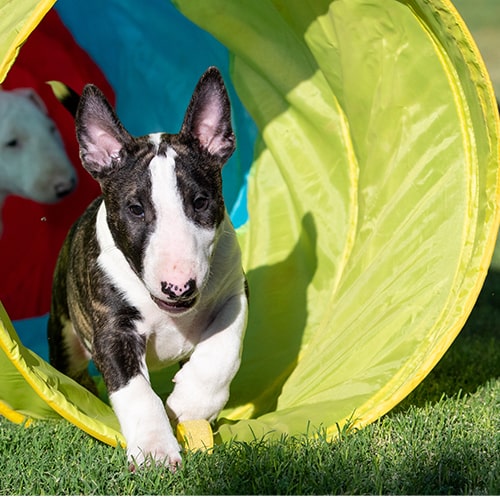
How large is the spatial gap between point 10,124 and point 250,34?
4.94 ft

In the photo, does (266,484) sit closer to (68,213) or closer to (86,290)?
(86,290)

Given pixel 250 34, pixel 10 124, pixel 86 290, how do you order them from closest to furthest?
pixel 86 290
pixel 250 34
pixel 10 124

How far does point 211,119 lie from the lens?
419 centimetres

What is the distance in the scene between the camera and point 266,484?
11.2 feet

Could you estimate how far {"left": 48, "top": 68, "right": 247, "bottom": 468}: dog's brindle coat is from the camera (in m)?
3.67

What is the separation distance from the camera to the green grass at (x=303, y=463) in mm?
3395

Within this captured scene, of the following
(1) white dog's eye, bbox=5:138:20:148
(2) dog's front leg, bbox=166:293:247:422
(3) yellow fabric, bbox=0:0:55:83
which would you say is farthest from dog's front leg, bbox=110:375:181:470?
(1) white dog's eye, bbox=5:138:20:148

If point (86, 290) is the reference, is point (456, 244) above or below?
above

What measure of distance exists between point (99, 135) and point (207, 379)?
1.05 m

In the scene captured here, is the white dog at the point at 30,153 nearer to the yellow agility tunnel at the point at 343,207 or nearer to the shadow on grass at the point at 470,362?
the yellow agility tunnel at the point at 343,207

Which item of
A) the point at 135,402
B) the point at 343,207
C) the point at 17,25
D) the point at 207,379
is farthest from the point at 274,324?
the point at 17,25

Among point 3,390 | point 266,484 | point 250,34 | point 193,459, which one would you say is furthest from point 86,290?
point 250,34

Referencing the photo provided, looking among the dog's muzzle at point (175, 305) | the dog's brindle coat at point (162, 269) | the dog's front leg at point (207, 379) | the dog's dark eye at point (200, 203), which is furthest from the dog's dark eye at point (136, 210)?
the dog's front leg at point (207, 379)

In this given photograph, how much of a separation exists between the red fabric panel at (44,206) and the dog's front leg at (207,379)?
2120 millimetres
